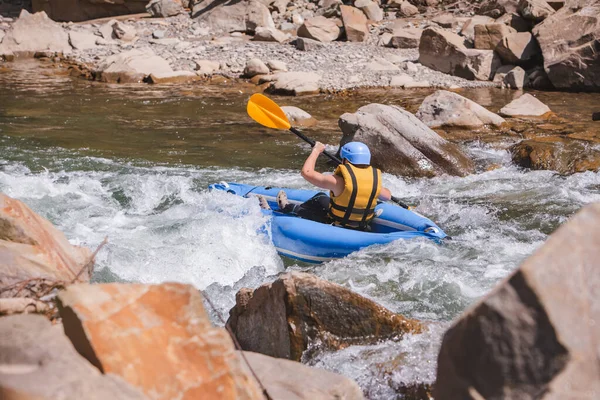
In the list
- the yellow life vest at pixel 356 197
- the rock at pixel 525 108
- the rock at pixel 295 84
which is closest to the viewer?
the yellow life vest at pixel 356 197

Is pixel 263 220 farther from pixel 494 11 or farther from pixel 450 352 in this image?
pixel 494 11

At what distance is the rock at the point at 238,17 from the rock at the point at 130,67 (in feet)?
8.33

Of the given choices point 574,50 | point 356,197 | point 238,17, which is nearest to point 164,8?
point 238,17

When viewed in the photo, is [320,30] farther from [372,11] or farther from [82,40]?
[82,40]

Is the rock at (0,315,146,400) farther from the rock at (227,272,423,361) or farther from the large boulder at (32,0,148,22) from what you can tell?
the large boulder at (32,0,148,22)

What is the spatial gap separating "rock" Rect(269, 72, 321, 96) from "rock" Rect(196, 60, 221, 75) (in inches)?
58.2

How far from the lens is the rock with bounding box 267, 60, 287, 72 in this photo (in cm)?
1207

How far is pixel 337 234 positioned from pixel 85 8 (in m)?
13.1

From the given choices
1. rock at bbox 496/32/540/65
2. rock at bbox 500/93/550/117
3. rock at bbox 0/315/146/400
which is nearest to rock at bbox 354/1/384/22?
rock at bbox 496/32/540/65

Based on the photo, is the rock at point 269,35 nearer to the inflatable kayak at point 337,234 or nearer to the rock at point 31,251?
the inflatable kayak at point 337,234

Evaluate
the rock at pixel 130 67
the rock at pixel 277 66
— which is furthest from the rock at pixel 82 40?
the rock at pixel 277 66

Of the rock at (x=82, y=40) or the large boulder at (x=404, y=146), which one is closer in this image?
the large boulder at (x=404, y=146)

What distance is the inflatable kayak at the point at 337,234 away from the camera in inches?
194

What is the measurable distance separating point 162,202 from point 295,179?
148 centimetres
